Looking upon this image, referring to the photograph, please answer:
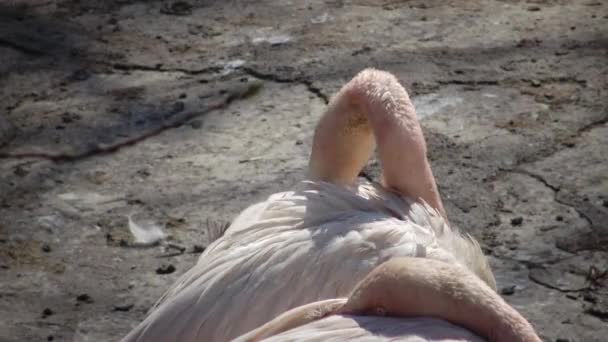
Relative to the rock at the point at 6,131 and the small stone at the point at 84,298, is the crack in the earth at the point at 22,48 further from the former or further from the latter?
the small stone at the point at 84,298

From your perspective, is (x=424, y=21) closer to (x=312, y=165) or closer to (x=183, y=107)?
(x=183, y=107)

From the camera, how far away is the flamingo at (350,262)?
6.93 ft

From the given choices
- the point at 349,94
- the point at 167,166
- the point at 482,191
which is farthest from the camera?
the point at 167,166

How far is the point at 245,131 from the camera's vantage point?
4184 mm

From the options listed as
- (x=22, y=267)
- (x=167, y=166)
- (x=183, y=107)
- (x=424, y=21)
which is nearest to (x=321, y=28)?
(x=424, y=21)

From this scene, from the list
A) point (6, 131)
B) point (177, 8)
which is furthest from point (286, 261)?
point (177, 8)

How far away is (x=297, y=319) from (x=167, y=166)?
190cm

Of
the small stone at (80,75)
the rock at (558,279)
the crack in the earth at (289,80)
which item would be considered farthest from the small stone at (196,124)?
the rock at (558,279)

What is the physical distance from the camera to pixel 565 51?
4.55 m

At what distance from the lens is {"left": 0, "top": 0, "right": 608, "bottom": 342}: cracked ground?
338 centimetres

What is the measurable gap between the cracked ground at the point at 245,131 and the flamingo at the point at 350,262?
1.70 ft

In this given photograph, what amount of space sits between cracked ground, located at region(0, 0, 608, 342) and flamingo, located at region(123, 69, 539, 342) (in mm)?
517

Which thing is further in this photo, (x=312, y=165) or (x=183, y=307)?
(x=312, y=165)

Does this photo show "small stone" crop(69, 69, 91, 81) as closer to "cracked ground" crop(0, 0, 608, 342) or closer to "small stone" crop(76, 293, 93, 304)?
"cracked ground" crop(0, 0, 608, 342)
